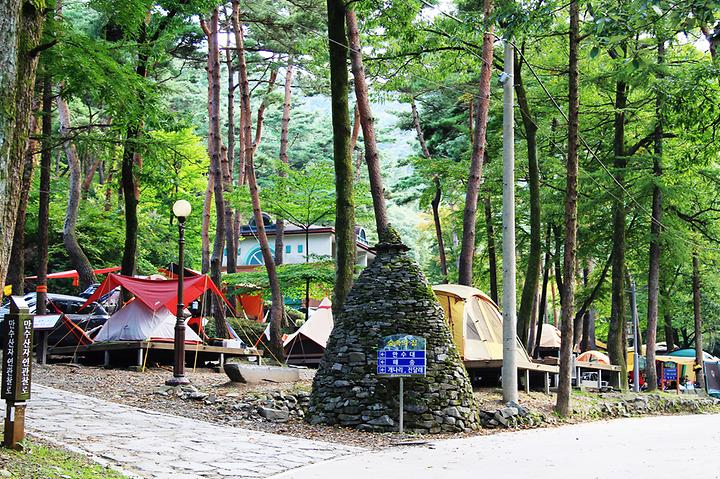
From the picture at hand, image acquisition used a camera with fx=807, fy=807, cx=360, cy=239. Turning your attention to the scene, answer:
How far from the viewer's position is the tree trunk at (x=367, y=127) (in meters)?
16.2

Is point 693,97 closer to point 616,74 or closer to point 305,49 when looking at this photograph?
point 616,74

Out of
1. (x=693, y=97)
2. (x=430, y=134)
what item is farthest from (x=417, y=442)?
(x=430, y=134)

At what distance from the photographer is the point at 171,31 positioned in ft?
55.9

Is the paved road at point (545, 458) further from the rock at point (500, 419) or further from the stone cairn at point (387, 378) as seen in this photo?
the stone cairn at point (387, 378)

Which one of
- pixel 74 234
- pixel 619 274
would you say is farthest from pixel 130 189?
pixel 619 274

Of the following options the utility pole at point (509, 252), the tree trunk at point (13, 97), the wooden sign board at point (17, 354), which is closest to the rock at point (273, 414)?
the utility pole at point (509, 252)

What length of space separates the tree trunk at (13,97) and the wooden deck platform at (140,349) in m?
11.2

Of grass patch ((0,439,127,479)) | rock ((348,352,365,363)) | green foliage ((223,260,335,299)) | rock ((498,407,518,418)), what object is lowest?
rock ((498,407,518,418))

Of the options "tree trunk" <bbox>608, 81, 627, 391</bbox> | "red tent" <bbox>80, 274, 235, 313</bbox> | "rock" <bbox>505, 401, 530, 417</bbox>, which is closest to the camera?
"rock" <bbox>505, 401, 530, 417</bbox>

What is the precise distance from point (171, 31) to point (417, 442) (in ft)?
34.2

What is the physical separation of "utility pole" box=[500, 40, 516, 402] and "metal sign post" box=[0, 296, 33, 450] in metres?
9.32

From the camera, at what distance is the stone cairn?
12594mm

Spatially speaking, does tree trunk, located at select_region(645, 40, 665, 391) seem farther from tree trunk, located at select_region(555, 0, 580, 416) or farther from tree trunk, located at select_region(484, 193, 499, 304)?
tree trunk, located at select_region(555, 0, 580, 416)

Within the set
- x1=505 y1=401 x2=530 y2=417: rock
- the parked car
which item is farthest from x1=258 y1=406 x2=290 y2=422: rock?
the parked car
